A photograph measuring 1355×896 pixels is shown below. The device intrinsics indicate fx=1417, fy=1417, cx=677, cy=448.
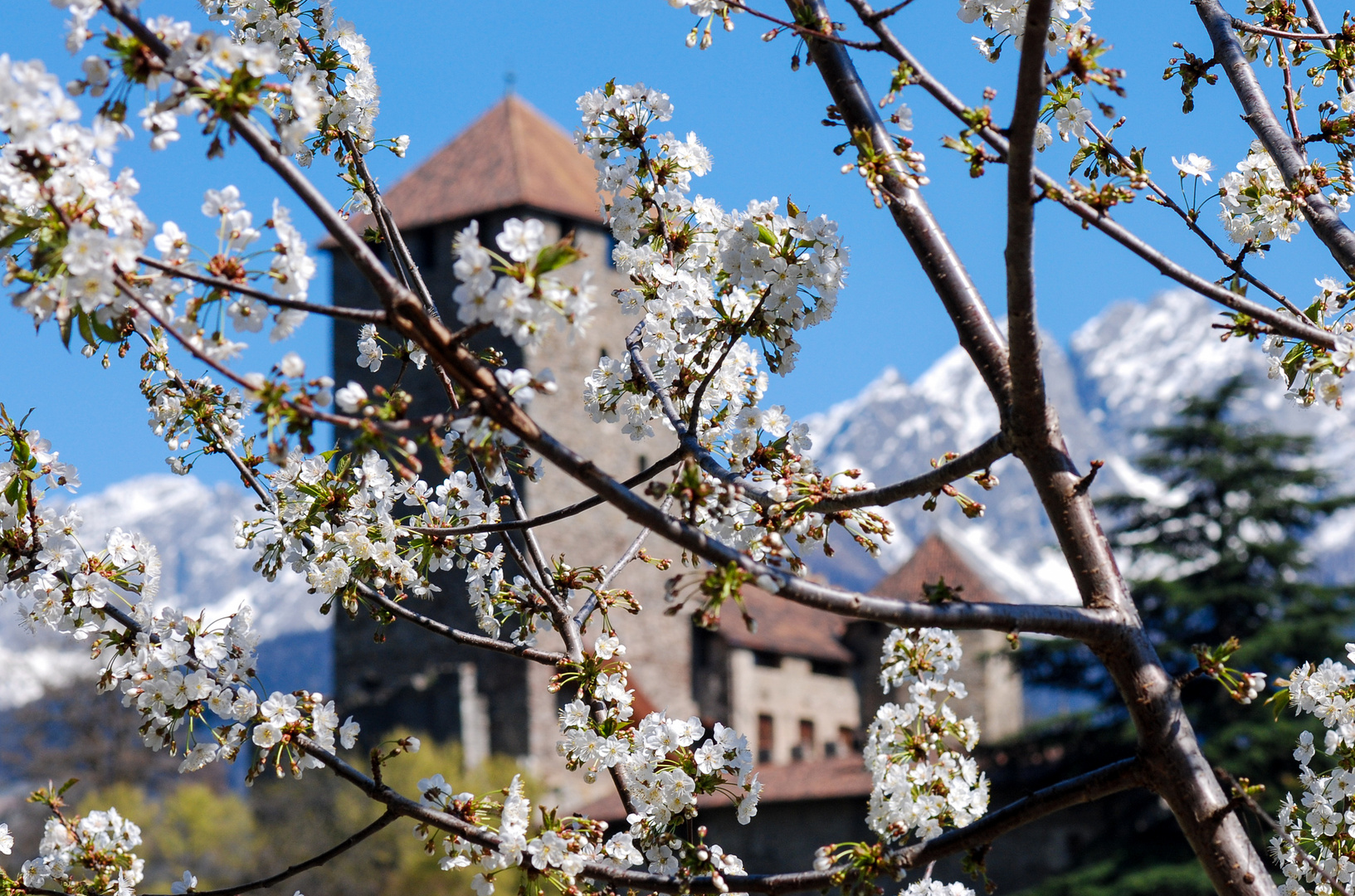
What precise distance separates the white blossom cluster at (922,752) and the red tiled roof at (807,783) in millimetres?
19292

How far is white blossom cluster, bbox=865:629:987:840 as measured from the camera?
10.0 ft

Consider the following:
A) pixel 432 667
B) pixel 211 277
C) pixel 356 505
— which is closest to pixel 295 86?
pixel 211 277

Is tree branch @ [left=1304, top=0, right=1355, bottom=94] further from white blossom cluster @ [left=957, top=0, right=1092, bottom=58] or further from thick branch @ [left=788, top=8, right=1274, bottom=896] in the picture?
thick branch @ [left=788, top=8, right=1274, bottom=896]

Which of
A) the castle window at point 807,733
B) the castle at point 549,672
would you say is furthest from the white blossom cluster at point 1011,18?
the castle window at point 807,733

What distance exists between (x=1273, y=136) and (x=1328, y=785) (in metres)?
1.45

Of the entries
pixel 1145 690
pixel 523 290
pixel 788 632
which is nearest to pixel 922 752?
pixel 1145 690

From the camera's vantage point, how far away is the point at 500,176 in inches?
1341

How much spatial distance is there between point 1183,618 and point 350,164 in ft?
71.7

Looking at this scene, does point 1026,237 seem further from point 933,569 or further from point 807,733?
point 807,733

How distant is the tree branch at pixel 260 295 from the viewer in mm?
1853

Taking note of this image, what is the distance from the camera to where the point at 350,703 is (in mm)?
32344

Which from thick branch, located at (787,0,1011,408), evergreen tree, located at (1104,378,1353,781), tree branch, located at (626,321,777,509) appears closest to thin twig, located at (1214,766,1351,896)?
thick branch, located at (787,0,1011,408)

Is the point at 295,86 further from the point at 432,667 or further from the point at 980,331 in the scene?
the point at 432,667

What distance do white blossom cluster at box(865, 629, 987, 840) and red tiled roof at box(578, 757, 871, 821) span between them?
760 inches
